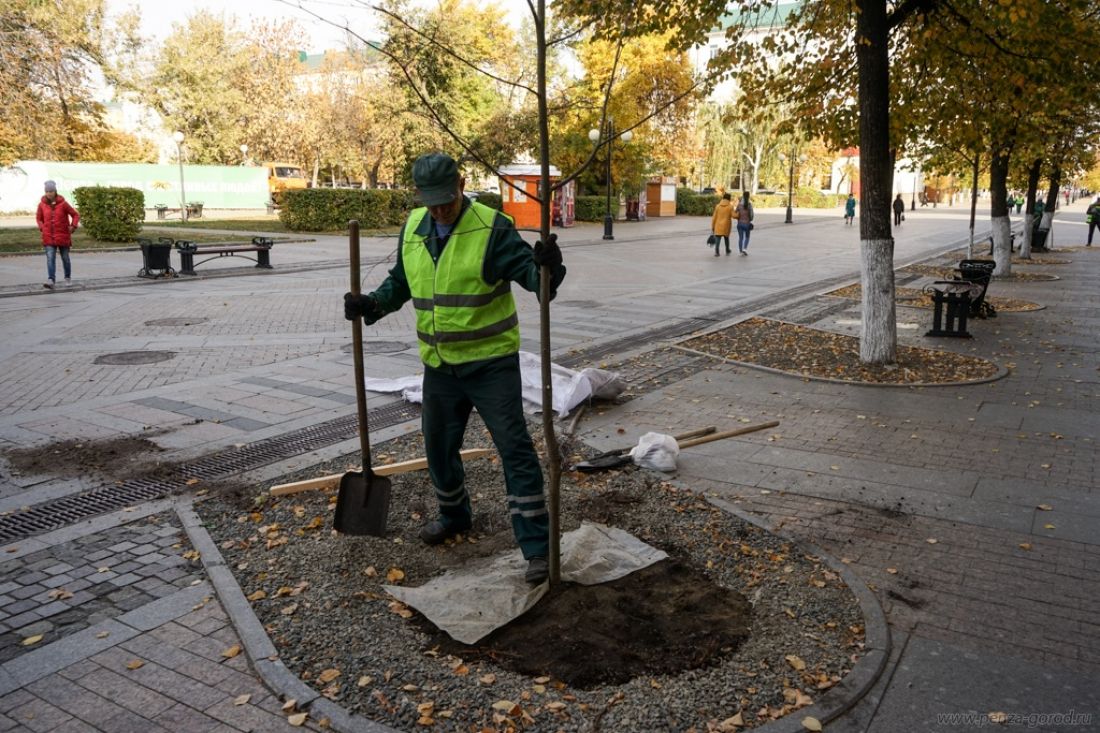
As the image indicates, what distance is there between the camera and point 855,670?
3.28 m

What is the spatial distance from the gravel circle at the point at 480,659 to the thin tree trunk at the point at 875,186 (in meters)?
4.53

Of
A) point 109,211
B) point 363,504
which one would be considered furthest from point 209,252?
point 363,504

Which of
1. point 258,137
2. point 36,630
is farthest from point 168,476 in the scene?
point 258,137

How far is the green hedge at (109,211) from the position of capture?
23.7 meters

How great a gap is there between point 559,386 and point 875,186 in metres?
4.11

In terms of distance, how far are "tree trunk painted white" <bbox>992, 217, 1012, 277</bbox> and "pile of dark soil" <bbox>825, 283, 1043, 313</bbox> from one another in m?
2.76

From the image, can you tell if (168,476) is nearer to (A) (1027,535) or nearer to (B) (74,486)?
(B) (74,486)

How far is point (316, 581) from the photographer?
158 inches

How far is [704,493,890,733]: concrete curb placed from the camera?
2.99 m

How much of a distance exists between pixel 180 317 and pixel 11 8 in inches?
784

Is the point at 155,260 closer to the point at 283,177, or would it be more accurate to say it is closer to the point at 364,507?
the point at 364,507

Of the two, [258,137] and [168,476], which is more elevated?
[258,137]

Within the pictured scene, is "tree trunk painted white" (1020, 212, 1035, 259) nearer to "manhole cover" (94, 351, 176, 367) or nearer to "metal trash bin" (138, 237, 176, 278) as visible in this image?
"metal trash bin" (138, 237, 176, 278)

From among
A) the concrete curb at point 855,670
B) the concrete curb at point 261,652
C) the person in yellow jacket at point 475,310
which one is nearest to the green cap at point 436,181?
the person in yellow jacket at point 475,310
